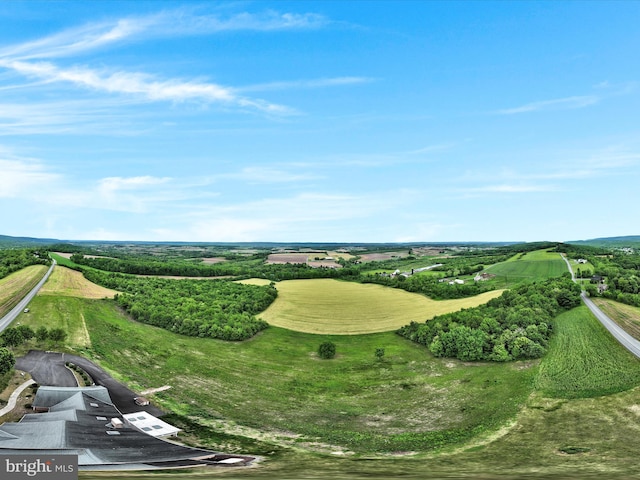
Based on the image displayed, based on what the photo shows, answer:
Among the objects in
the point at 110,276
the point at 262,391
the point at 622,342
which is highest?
the point at 110,276

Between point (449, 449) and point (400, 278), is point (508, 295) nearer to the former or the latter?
point (400, 278)

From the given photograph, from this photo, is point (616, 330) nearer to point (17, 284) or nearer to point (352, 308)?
point (352, 308)

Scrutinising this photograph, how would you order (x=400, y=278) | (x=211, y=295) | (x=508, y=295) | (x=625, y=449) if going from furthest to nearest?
(x=400, y=278), (x=211, y=295), (x=508, y=295), (x=625, y=449)

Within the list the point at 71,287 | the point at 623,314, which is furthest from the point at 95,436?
the point at 623,314

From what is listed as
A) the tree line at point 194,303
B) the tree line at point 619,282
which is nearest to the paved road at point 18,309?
the tree line at point 194,303

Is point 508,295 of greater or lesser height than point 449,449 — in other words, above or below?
above

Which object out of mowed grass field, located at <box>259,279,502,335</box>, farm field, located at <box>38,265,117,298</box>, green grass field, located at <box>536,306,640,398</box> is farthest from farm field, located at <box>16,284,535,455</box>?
mowed grass field, located at <box>259,279,502,335</box>

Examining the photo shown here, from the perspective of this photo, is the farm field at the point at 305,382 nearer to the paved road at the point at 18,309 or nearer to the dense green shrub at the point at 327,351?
the dense green shrub at the point at 327,351

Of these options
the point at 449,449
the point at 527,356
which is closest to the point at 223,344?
the point at 449,449
